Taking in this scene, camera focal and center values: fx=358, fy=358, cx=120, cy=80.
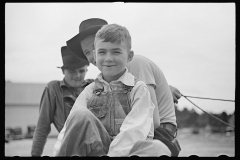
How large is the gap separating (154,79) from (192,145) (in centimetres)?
612

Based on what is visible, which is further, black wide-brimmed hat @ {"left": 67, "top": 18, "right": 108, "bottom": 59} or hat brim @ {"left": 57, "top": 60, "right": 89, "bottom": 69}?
hat brim @ {"left": 57, "top": 60, "right": 89, "bottom": 69}

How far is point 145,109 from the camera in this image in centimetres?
201

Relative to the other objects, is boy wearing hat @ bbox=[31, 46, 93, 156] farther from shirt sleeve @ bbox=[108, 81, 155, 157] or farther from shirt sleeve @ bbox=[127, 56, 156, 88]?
shirt sleeve @ bbox=[108, 81, 155, 157]

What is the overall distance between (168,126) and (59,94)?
5.90 ft

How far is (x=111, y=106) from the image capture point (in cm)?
202

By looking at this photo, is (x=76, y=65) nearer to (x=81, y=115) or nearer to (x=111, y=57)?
(x=111, y=57)

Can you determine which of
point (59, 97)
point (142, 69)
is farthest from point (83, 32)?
point (59, 97)

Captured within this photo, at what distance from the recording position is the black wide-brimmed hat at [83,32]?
9.85 feet

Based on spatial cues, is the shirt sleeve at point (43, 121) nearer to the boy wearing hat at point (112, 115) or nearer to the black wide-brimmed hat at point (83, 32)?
the black wide-brimmed hat at point (83, 32)

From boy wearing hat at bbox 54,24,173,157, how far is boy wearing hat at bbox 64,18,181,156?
33cm

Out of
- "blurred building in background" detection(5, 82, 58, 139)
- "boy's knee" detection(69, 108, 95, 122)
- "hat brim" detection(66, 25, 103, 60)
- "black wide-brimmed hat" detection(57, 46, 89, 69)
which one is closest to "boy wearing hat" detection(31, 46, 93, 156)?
"black wide-brimmed hat" detection(57, 46, 89, 69)

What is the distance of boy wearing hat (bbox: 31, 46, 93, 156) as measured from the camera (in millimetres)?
4094

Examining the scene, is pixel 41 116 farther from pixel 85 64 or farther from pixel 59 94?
pixel 85 64

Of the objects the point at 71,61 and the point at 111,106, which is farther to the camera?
the point at 71,61
